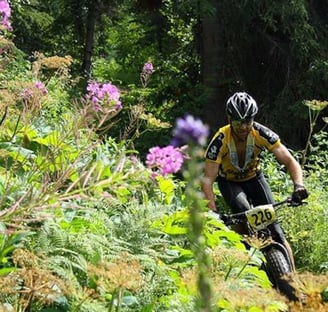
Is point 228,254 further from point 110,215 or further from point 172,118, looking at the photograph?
point 172,118

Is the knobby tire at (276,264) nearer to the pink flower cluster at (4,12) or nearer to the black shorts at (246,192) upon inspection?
the black shorts at (246,192)

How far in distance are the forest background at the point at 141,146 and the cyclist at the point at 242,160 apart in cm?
42

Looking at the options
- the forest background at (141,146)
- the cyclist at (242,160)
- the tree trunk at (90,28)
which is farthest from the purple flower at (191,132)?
the tree trunk at (90,28)

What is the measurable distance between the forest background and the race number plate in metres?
0.46

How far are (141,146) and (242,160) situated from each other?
5530 millimetres

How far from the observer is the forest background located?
211cm

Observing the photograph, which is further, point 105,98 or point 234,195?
point 234,195

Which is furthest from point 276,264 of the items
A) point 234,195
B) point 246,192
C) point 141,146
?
point 141,146

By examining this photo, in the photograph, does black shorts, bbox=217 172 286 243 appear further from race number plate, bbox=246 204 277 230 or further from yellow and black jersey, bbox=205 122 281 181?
race number plate, bbox=246 204 277 230

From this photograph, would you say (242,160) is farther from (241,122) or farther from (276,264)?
(276,264)

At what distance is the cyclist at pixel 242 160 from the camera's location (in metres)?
4.96

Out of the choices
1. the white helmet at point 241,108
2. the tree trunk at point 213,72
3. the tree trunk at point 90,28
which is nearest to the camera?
the white helmet at point 241,108

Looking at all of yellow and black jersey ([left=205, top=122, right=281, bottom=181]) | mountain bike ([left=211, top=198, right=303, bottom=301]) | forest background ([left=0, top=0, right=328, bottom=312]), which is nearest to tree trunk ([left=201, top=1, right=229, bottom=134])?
forest background ([left=0, top=0, right=328, bottom=312])

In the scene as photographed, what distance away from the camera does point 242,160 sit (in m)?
5.26
